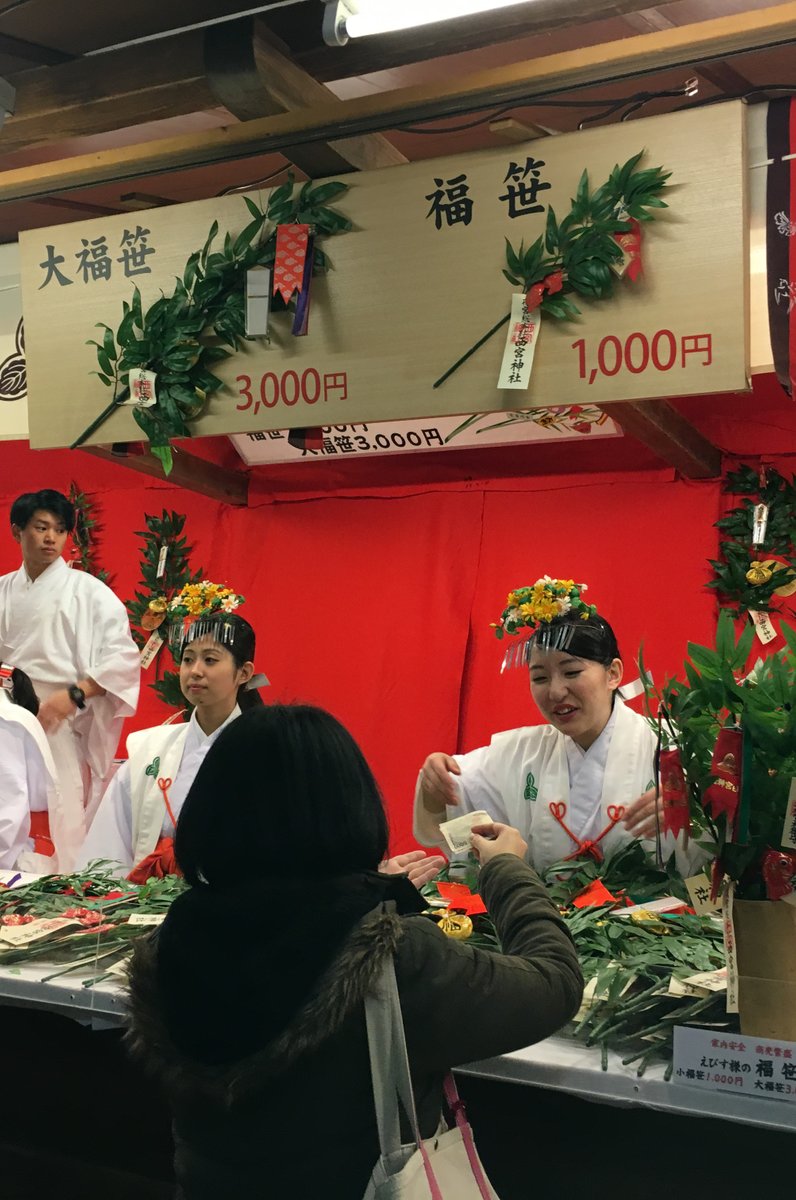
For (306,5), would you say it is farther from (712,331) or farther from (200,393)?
(712,331)

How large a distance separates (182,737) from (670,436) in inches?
70.0

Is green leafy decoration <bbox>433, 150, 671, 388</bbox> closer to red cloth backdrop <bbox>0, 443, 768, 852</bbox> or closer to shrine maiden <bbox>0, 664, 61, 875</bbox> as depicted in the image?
red cloth backdrop <bbox>0, 443, 768, 852</bbox>

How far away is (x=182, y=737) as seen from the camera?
353 cm

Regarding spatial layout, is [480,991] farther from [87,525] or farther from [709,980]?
[87,525]

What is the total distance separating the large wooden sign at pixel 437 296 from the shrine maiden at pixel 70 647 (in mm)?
1545

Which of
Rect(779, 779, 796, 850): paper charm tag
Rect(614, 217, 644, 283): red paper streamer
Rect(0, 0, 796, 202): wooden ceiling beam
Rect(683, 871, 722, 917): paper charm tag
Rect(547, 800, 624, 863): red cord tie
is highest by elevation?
Rect(0, 0, 796, 202): wooden ceiling beam

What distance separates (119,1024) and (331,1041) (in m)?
0.84

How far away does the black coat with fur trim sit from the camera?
1.24 m

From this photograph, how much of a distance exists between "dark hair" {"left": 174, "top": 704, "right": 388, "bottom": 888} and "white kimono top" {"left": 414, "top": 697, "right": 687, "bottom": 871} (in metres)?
1.63

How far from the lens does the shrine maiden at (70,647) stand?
4.62m

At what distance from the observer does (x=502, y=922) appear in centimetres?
151

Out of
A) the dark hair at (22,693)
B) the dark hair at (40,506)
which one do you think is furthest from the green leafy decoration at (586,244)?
the dark hair at (40,506)

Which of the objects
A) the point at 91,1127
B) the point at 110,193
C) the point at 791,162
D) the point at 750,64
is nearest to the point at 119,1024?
the point at 91,1127

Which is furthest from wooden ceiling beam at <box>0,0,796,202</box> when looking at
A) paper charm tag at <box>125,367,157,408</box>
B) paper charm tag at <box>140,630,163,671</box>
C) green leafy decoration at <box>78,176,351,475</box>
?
paper charm tag at <box>140,630,163,671</box>
